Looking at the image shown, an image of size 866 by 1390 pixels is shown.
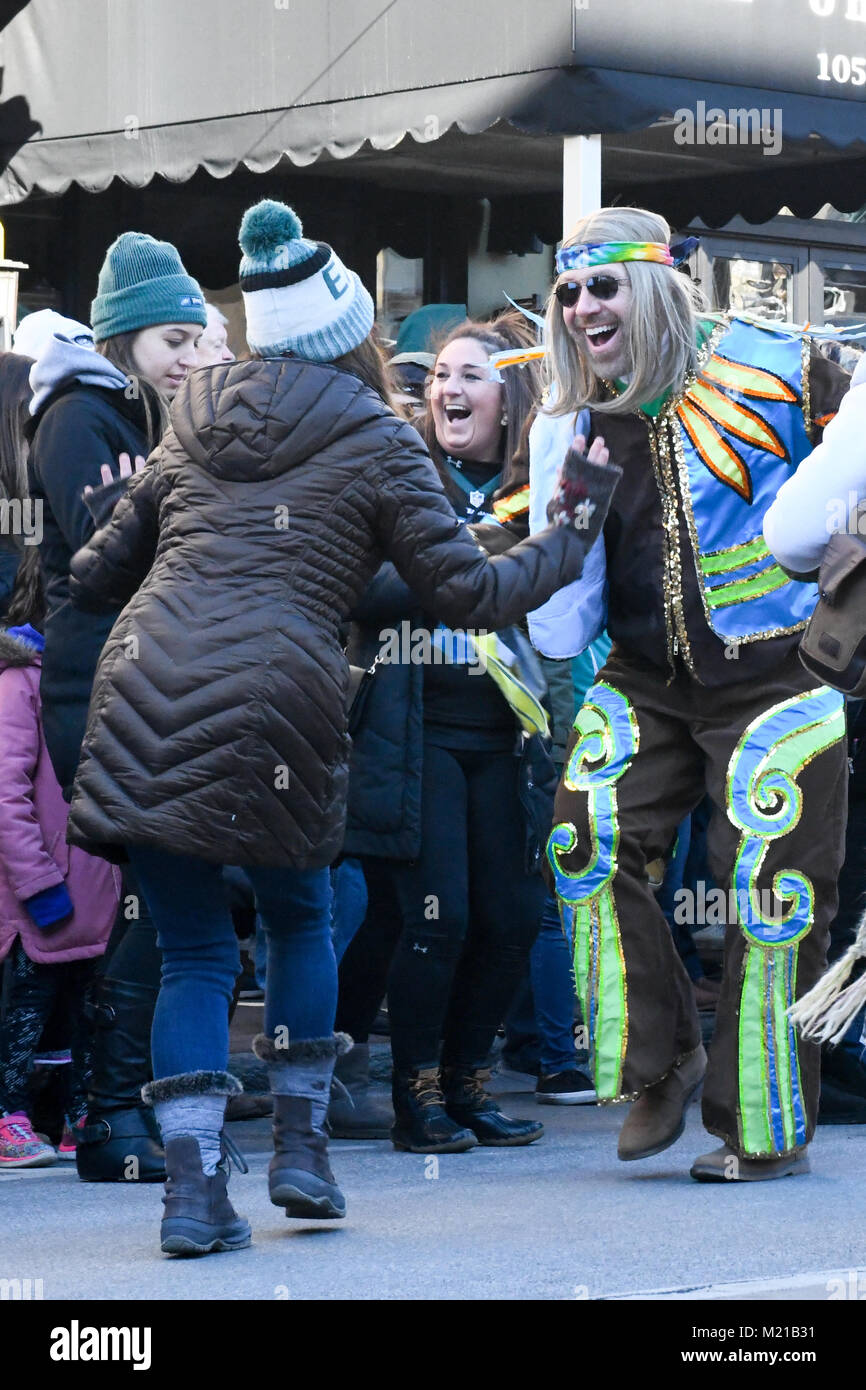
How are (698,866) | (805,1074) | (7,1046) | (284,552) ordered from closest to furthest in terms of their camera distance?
(284,552) < (805,1074) < (7,1046) < (698,866)

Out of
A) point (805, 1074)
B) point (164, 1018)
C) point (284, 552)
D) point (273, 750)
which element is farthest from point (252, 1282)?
point (805, 1074)

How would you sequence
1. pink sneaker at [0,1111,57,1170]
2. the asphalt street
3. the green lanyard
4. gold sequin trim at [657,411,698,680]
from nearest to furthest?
1. the asphalt street
2. gold sequin trim at [657,411,698,680]
3. pink sneaker at [0,1111,57,1170]
4. the green lanyard

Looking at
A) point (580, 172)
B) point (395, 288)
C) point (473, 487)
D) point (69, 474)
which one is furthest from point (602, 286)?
point (395, 288)

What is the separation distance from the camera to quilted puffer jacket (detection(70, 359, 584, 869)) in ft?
14.1

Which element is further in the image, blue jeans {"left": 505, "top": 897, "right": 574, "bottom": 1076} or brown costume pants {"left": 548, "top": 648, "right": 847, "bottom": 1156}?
blue jeans {"left": 505, "top": 897, "right": 574, "bottom": 1076}

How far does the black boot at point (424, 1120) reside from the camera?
570cm

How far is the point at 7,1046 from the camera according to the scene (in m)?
5.66

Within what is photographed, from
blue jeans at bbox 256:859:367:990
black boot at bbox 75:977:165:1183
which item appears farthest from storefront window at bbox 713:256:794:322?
black boot at bbox 75:977:165:1183

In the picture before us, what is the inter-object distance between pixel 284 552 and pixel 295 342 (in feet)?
1.54

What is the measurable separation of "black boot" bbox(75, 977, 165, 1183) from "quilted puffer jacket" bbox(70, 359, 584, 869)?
2.78 feet

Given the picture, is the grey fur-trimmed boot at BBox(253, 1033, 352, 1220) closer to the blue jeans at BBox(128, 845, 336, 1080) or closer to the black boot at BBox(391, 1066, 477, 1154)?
the blue jeans at BBox(128, 845, 336, 1080)

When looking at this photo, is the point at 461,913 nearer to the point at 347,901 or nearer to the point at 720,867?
the point at 720,867

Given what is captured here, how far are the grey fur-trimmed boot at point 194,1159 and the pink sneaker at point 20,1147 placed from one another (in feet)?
4.16
